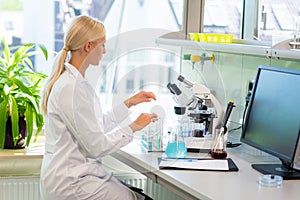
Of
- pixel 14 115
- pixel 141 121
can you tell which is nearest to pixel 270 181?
pixel 141 121

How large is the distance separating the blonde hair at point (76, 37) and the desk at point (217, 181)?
0.50m

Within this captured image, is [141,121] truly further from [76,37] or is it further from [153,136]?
[76,37]

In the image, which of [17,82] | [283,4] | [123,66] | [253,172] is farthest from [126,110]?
[283,4]

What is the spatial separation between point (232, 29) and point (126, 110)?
3.84 ft

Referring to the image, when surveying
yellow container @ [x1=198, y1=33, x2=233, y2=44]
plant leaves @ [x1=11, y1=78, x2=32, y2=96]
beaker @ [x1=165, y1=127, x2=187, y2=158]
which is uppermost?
yellow container @ [x1=198, y1=33, x2=233, y2=44]

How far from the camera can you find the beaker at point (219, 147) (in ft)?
8.67

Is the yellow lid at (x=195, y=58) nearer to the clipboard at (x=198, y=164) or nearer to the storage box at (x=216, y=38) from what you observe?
the storage box at (x=216, y=38)

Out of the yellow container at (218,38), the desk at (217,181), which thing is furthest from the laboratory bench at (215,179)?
the yellow container at (218,38)

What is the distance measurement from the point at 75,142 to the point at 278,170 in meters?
0.84

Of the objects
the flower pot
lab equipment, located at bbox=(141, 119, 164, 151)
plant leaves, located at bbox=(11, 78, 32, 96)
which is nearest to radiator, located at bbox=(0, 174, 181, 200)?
the flower pot

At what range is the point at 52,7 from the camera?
3.65 meters

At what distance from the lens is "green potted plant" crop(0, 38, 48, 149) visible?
3.31 meters

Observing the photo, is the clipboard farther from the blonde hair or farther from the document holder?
the blonde hair

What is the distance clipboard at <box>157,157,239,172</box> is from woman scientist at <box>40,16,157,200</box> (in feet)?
0.62
